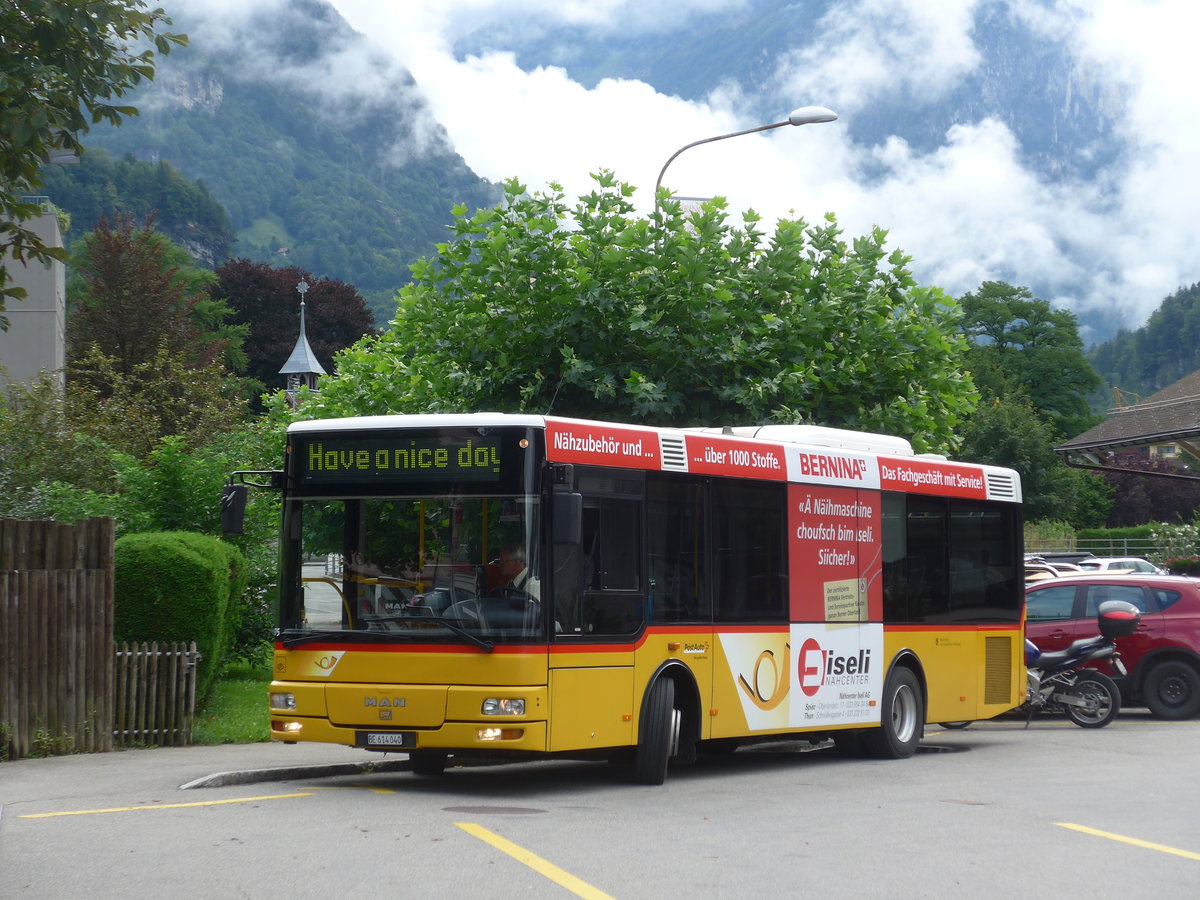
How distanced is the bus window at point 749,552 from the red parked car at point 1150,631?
Result: 24.1 ft

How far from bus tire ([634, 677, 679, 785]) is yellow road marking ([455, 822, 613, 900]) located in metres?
2.64

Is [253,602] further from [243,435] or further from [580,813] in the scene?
[580,813]

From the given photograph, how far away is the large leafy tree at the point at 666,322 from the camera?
696 inches

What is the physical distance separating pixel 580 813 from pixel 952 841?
2465 millimetres

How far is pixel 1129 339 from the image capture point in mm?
157875

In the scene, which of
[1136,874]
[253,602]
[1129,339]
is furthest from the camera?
[1129,339]

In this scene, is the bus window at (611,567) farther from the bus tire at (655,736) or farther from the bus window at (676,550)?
the bus tire at (655,736)

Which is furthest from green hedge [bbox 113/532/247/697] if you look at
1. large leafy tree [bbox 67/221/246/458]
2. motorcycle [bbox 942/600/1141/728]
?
large leafy tree [bbox 67/221/246/458]

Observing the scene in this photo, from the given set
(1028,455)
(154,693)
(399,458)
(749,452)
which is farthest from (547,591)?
(1028,455)

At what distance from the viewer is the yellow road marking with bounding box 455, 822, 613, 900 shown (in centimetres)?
742

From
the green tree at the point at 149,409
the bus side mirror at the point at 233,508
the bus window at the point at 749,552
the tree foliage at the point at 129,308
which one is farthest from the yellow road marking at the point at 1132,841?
the tree foliage at the point at 129,308

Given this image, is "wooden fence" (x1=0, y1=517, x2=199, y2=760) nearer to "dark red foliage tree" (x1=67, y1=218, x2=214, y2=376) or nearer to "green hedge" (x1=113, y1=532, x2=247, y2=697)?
"green hedge" (x1=113, y1=532, x2=247, y2=697)

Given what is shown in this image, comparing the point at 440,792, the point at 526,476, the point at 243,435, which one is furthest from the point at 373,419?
the point at 243,435

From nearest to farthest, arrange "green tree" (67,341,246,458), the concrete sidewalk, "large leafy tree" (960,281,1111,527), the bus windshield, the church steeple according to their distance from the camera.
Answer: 1. the bus windshield
2. the concrete sidewalk
3. "green tree" (67,341,246,458)
4. "large leafy tree" (960,281,1111,527)
5. the church steeple
